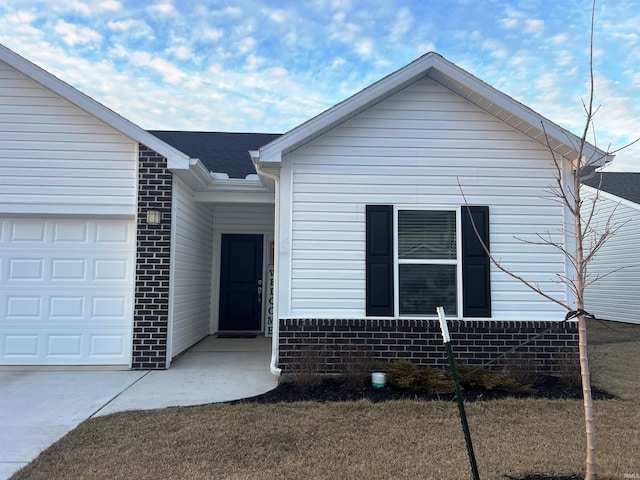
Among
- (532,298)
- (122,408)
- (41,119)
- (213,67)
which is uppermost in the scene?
(213,67)

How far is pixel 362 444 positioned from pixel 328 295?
102 inches

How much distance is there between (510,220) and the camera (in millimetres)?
6234

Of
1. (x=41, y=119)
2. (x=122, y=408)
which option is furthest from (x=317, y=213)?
(x=41, y=119)

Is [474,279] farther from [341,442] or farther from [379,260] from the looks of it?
[341,442]

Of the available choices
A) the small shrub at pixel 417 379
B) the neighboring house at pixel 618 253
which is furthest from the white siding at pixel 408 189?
the neighboring house at pixel 618 253

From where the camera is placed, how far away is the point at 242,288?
1003 centimetres

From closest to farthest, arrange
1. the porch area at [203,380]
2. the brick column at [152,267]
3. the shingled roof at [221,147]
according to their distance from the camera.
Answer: the porch area at [203,380] → the brick column at [152,267] → the shingled roof at [221,147]

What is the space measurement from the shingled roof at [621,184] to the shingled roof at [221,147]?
32.8ft

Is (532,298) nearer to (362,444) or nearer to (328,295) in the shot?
(328,295)

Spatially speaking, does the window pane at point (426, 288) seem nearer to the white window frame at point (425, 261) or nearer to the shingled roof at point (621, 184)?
the white window frame at point (425, 261)

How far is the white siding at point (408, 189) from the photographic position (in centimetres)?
612

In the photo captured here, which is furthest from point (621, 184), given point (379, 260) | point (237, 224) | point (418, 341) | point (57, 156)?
point (57, 156)

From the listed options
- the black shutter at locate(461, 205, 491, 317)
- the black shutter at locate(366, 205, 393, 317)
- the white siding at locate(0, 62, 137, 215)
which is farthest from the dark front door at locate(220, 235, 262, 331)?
the black shutter at locate(461, 205, 491, 317)

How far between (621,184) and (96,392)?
16816 millimetres
